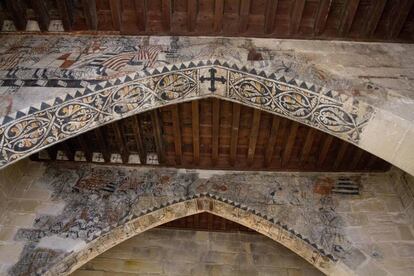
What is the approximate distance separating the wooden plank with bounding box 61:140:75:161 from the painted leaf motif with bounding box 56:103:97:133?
1.47 m

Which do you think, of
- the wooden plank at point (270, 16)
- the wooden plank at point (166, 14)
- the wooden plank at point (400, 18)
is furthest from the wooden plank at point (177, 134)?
the wooden plank at point (400, 18)

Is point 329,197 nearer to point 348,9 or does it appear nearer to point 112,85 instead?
point 348,9

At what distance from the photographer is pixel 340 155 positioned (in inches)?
178

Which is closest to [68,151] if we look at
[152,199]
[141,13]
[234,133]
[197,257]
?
[152,199]

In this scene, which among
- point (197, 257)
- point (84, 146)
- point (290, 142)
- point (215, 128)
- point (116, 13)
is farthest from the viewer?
point (197, 257)

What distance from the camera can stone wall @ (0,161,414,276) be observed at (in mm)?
4117

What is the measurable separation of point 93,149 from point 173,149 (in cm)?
93

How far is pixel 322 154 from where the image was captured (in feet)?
14.9

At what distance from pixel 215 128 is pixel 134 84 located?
1.21m

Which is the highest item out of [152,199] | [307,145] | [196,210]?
[307,145]

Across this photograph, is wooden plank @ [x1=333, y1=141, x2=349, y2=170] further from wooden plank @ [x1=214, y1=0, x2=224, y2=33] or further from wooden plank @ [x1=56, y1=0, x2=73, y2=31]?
wooden plank @ [x1=56, y1=0, x2=73, y2=31]

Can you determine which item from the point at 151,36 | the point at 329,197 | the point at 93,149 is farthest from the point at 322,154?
the point at 93,149

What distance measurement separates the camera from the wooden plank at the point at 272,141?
4.14 meters

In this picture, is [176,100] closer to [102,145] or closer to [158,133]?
[158,133]
